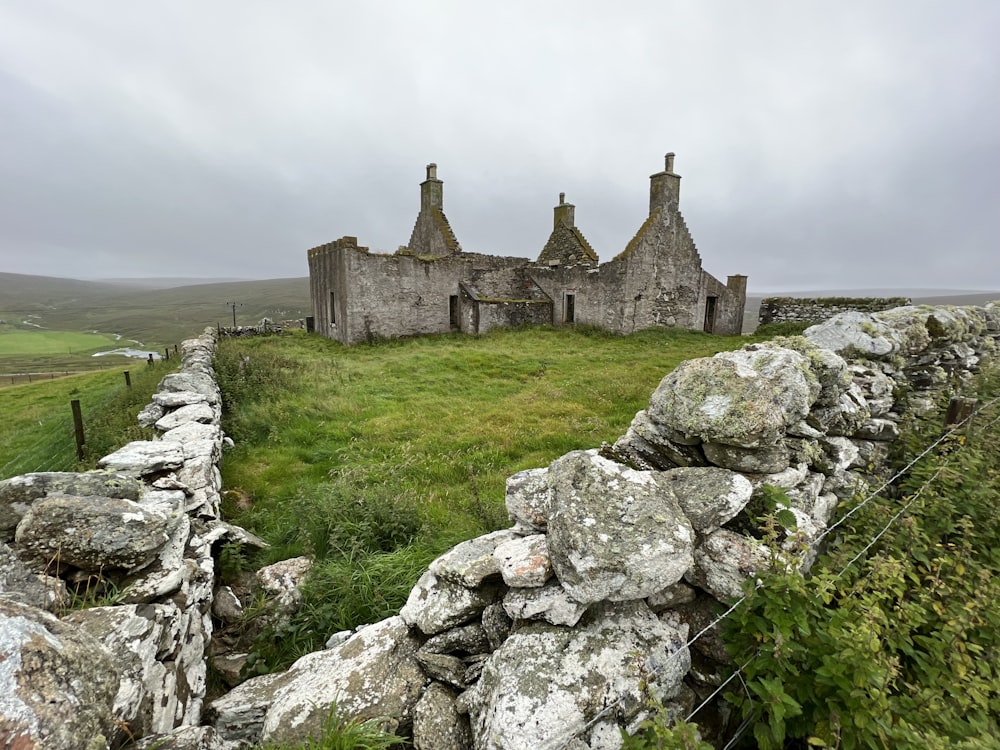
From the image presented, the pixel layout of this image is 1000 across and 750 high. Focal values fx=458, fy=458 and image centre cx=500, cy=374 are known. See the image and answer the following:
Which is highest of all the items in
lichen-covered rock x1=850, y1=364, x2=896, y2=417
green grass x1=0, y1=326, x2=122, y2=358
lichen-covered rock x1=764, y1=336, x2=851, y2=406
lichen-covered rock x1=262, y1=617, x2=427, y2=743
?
lichen-covered rock x1=764, y1=336, x2=851, y2=406

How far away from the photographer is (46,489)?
11.5 feet

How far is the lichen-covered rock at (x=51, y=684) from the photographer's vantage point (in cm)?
164

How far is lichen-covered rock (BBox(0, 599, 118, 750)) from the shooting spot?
1637mm

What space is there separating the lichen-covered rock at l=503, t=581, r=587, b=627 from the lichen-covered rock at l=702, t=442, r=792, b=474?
1.56 metres

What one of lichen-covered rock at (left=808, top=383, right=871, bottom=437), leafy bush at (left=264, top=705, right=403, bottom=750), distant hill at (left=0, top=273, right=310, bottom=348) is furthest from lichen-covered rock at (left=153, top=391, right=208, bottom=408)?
distant hill at (left=0, top=273, right=310, bottom=348)

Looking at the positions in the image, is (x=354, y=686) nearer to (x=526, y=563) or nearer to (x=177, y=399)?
(x=526, y=563)

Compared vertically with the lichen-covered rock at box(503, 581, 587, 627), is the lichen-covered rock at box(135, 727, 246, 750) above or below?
below

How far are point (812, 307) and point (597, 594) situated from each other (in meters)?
23.7

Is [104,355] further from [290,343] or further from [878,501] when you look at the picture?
[878,501]

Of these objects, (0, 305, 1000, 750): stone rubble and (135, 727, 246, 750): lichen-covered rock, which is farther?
(0, 305, 1000, 750): stone rubble

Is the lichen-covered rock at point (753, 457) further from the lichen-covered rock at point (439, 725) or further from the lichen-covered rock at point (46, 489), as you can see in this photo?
the lichen-covered rock at point (46, 489)

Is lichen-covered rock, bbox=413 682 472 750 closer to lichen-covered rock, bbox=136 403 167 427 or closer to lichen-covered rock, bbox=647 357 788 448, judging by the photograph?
lichen-covered rock, bbox=647 357 788 448

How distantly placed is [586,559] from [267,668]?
280 centimetres

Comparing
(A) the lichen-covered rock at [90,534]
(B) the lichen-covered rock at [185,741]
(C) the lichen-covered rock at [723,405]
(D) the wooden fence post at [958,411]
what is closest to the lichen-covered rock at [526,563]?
(C) the lichen-covered rock at [723,405]
